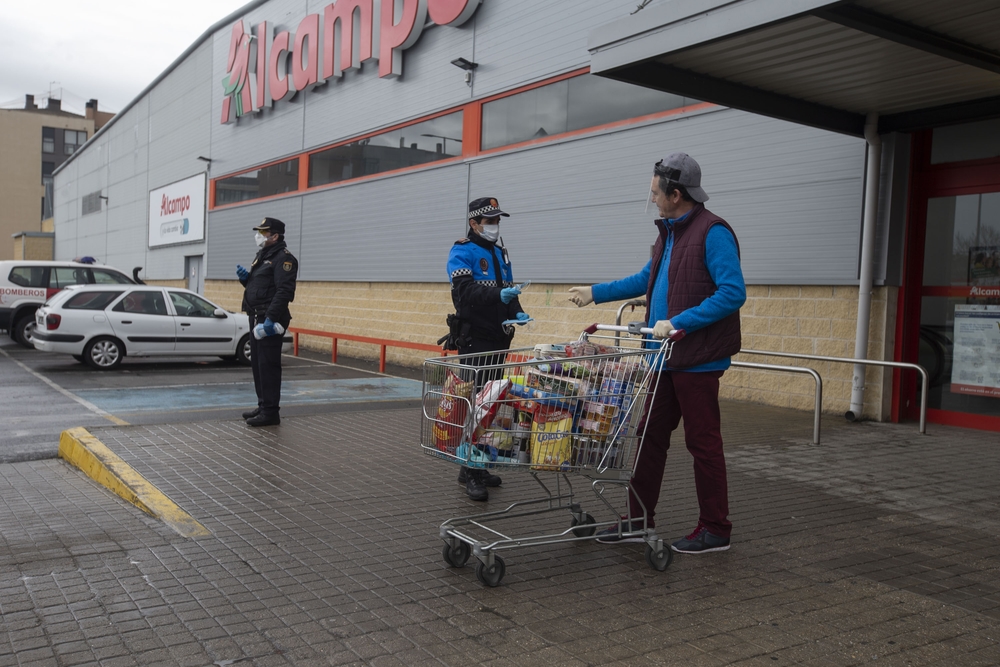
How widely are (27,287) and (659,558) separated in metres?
17.8

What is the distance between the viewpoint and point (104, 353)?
48.3ft

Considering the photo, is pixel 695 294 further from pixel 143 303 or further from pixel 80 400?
pixel 143 303

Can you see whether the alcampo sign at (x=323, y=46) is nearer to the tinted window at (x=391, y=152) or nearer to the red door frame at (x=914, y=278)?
the tinted window at (x=391, y=152)

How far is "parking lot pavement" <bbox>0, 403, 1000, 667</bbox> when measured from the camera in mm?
3488

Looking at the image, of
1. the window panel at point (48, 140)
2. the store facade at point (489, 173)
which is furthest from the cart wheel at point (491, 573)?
the window panel at point (48, 140)

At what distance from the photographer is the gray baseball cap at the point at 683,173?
15.5 feet

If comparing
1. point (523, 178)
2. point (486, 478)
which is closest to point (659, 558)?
point (486, 478)

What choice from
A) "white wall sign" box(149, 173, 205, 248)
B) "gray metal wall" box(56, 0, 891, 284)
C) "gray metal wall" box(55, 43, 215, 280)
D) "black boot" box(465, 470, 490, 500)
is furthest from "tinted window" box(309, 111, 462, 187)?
"black boot" box(465, 470, 490, 500)

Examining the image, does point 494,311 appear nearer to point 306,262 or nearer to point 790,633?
point 790,633

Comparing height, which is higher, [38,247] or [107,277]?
[38,247]

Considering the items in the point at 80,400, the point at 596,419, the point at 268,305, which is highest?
the point at 268,305

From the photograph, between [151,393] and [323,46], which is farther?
[323,46]

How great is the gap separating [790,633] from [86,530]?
398 centimetres

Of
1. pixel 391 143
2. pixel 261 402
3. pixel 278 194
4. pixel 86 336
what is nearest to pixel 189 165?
pixel 278 194
